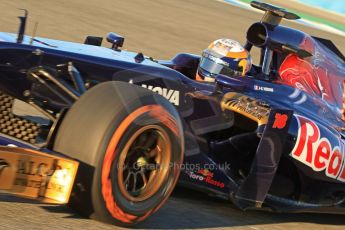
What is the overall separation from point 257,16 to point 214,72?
507 inches

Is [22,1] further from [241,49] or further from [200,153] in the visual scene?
[200,153]

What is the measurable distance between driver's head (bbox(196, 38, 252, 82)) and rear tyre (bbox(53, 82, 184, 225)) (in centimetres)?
171

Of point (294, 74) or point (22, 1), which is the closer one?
point (294, 74)

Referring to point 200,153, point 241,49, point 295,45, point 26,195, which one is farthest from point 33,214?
point 295,45

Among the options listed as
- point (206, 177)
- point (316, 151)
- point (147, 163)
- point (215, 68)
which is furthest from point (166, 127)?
point (215, 68)

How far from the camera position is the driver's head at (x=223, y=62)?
5762 millimetres

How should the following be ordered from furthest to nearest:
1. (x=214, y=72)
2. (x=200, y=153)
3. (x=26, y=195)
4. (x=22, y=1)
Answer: (x=22, y=1)
(x=214, y=72)
(x=200, y=153)
(x=26, y=195)

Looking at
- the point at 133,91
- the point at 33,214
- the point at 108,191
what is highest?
the point at 133,91

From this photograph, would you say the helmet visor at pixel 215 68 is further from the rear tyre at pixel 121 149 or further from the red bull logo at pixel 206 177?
the rear tyre at pixel 121 149

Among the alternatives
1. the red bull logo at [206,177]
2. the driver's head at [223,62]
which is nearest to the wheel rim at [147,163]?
the red bull logo at [206,177]

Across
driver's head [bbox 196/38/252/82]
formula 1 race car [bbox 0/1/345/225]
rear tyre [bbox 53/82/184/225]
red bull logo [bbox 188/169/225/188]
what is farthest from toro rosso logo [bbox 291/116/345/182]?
rear tyre [bbox 53/82/184/225]

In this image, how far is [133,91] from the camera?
393 cm

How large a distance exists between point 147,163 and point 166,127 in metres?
0.24

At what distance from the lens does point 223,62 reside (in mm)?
5781
